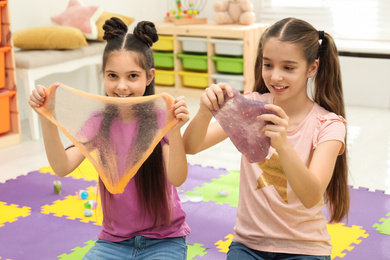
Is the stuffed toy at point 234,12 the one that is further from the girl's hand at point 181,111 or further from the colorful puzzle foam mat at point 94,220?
the girl's hand at point 181,111

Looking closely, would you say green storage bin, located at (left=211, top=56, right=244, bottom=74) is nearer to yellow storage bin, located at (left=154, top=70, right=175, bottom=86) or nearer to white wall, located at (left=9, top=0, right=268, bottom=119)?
yellow storage bin, located at (left=154, top=70, right=175, bottom=86)

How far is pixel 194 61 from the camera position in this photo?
4.86m

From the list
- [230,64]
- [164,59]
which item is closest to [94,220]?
[230,64]

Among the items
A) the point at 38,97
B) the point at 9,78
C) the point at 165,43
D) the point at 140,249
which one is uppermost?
the point at 38,97

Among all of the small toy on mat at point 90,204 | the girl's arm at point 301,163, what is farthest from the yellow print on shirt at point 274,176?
the small toy on mat at point 90,204

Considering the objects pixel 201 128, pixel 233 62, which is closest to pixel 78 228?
pixel 201 128

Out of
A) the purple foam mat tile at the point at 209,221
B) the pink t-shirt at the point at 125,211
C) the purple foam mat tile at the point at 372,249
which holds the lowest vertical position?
the purple foam mat tile at the point at 372,249

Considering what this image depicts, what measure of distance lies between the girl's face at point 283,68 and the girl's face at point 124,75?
0.35 metres

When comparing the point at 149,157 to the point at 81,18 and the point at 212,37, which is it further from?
the point at 212,37

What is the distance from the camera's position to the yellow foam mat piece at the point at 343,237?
7.36 feet

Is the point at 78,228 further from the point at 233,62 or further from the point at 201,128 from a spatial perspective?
the point at 233,62

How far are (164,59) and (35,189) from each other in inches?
91.7

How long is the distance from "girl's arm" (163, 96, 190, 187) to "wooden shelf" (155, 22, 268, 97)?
10.2 feet

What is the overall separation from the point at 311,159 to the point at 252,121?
24cm
